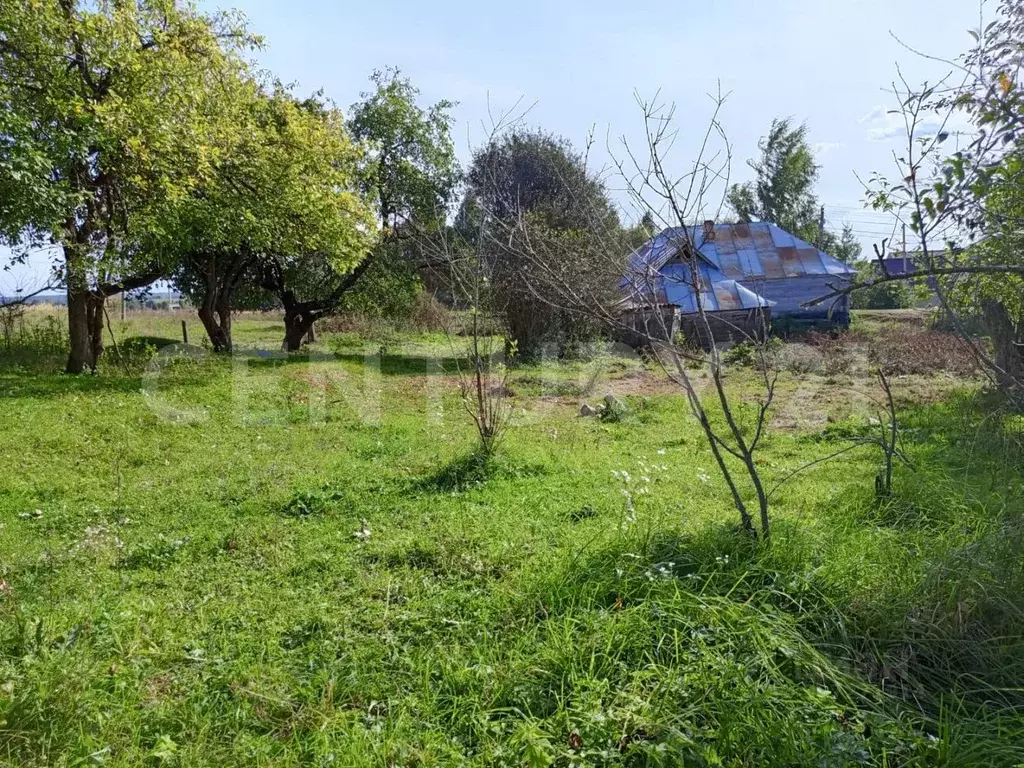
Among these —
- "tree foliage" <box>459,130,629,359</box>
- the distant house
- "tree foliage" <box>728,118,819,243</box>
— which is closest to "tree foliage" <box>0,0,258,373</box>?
"tree foliage" <box>459,130,629,359</box>

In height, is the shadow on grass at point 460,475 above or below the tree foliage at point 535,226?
below

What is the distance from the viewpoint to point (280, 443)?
20.9 feet

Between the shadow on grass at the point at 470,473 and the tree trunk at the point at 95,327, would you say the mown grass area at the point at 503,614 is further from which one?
the tree trunk at the point at 95,327

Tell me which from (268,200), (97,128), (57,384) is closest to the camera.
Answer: (97,128)

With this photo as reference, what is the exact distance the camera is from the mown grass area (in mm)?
1979

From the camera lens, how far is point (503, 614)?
2805 millimetres

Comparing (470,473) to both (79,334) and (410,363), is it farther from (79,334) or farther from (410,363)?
(410,363)

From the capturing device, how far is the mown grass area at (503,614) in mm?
1979

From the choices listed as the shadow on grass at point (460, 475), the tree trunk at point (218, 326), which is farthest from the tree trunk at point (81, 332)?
the shadow on grass at point (460, 475)

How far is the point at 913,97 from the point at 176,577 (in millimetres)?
4428

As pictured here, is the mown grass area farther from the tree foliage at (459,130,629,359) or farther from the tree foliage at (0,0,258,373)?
the tree foliage at (0,0,258,373)

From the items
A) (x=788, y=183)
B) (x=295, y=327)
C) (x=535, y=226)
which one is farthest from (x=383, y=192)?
(x=788, y=183)

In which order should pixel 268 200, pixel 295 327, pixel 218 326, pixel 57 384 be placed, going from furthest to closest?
pixel 295 327 < pixel 218 326 < pixel 268 200 < pixel 57 384

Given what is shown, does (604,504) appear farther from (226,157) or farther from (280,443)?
(226,157)
